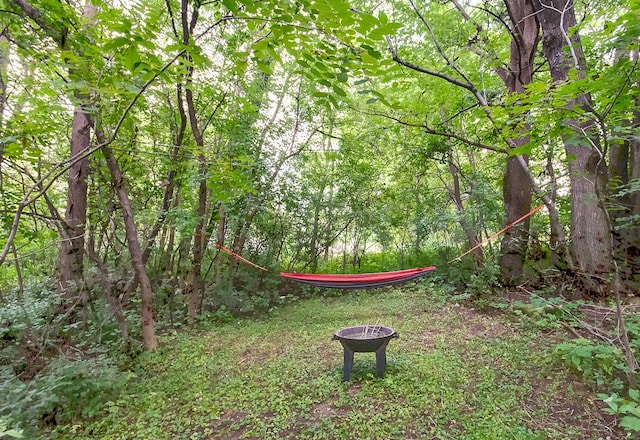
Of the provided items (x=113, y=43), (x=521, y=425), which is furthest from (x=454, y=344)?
(x=113, y=43)

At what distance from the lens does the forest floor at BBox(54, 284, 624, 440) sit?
148 centimetres

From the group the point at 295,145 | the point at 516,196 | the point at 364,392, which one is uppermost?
the point at 295,145

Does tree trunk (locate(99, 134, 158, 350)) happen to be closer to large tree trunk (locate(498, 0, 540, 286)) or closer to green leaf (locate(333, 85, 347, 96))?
green leaf (locate(333, 85, 347, 96))

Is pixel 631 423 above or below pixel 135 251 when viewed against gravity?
below

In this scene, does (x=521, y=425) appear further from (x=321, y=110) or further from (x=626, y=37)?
(x=321, y=110)

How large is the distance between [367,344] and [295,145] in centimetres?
274

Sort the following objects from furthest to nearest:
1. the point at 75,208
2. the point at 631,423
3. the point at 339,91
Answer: the point at 75,208, the point at 631,423, the point at 339,91

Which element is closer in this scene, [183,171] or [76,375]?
[76,375]

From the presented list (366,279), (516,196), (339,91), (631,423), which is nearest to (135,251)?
(366,279)

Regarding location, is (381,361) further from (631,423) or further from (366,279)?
(631,423)

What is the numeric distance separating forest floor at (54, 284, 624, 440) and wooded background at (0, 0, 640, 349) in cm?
57

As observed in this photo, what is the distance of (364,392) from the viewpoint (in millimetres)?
1755

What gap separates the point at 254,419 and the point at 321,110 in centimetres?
348

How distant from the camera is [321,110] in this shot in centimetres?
417
